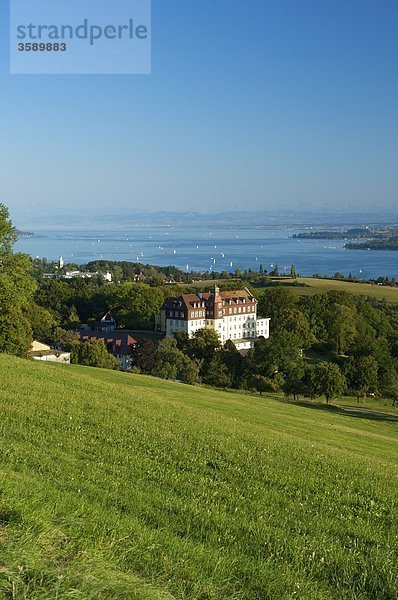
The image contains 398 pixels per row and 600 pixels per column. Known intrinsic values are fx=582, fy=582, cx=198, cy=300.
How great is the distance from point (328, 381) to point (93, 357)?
2178 centimetres

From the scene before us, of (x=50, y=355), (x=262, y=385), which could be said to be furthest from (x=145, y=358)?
(x=262, y=385)

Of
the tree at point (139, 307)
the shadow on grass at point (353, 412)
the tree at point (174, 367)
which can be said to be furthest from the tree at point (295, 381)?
the tree at point (139, 307)

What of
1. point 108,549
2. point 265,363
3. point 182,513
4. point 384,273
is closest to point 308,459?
point 182,513

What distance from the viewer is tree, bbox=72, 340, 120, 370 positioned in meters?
54.6

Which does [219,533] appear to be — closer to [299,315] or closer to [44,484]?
[44,484]

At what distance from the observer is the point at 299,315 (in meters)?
83.2

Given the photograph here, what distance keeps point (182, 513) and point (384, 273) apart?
201614 millimetres

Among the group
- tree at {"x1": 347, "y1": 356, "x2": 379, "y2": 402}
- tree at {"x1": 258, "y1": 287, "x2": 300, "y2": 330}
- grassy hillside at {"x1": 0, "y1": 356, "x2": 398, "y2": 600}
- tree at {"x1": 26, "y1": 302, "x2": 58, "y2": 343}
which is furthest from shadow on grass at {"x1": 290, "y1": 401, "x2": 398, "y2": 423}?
tree at {"x1": 258, "y1": 287, "x2": 300, "y2": 330}

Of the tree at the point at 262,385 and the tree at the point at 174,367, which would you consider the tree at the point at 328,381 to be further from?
the tree at the point at 174,367

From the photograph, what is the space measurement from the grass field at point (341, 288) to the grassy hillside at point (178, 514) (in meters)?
107

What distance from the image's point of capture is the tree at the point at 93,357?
54.6 meters

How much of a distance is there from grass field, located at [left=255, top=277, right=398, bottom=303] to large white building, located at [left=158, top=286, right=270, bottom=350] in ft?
80.4

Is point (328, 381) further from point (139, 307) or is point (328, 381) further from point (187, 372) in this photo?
point (139, 307)

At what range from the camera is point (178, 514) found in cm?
775
